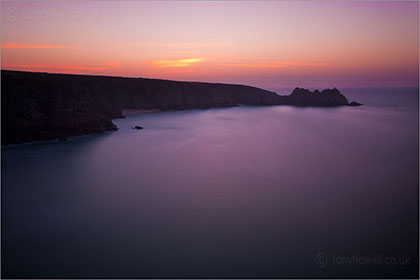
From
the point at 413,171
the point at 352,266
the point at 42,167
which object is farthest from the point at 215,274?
the point at 413,171

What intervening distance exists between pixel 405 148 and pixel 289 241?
17.7 m

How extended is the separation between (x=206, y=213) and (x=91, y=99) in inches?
904

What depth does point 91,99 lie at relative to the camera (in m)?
28.7

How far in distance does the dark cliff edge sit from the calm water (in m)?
2.22

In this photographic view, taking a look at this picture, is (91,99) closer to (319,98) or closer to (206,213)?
(206,213)

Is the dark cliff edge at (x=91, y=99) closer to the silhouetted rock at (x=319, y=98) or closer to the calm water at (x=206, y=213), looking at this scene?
the silhouetted rock at (x=319, y=98)

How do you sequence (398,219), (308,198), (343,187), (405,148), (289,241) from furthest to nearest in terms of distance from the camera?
(405,148), (343,187), (308,198), (398,219), (289,241)

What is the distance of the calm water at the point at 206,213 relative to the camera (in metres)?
6.96

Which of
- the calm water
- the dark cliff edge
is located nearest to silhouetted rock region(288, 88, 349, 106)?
the dark cliff edge

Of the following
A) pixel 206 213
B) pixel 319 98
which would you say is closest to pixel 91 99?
pixel 206 213

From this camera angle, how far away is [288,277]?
6598 millimetres

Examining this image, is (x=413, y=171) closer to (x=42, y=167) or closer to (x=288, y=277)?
(x=288, y=277)

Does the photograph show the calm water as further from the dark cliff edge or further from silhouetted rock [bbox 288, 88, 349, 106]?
silhouetted rock [bbox 288, 88, 349, 106]

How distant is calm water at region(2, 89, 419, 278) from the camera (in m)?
6.96
